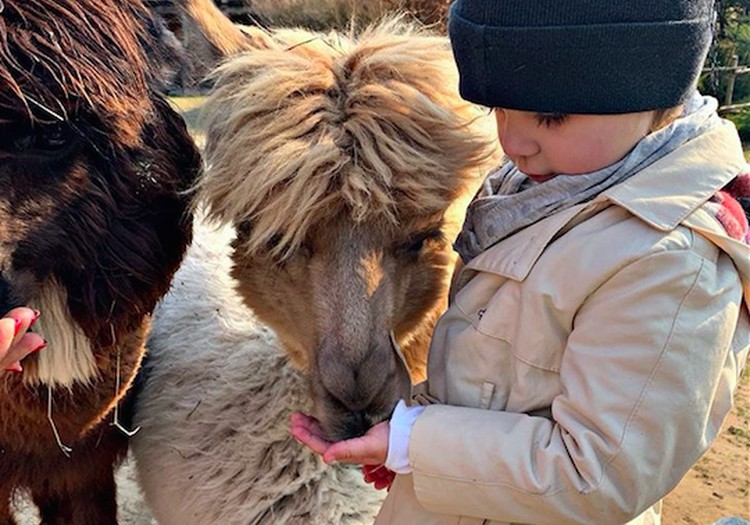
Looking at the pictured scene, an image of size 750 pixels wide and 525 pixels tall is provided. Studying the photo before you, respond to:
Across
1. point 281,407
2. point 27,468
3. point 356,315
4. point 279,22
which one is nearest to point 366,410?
point 356,315

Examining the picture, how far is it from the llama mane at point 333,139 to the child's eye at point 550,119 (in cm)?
39

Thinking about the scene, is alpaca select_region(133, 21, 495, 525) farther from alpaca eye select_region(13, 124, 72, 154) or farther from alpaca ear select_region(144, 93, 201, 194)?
alpaca eye select_region(13, 124, 72, 154)

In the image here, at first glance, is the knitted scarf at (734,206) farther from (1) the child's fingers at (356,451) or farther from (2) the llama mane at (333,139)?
(1) the child's fingers at (356,451)

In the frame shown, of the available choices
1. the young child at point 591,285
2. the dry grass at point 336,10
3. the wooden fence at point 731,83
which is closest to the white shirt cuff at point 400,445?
the young child at point 591,285

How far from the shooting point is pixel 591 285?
4.44ft

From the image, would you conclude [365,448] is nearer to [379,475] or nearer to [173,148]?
[379,475]

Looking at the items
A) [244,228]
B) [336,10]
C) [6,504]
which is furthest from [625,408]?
[336,10]

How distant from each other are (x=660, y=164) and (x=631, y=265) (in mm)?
206

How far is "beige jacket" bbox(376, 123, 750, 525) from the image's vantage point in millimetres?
1307

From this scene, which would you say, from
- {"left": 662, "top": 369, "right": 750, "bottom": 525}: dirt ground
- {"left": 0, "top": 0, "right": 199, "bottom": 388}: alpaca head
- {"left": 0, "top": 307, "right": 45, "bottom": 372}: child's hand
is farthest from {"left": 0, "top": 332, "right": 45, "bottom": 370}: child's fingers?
{"left": 662, "top": 369, "right": 750, "bottom": 525}: dirt ground

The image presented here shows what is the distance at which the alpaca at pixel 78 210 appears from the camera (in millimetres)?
1698

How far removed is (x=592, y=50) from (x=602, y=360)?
0.52 metres

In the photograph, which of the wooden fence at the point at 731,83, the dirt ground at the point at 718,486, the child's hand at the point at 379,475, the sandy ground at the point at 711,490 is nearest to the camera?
the child's hand at the point at 379,475

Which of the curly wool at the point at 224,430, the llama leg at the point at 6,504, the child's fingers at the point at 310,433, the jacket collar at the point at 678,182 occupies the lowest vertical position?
the llama leg at the point at 6,504
